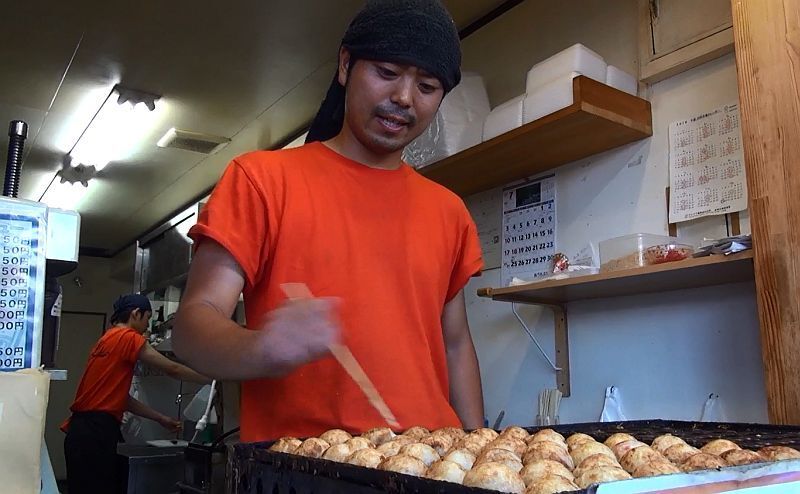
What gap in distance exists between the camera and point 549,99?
196cm

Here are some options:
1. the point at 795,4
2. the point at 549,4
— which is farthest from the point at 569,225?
the point at 795,4

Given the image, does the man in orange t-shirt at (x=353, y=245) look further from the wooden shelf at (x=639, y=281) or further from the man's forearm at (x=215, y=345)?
the wooden shelf at (x=639, y=281)

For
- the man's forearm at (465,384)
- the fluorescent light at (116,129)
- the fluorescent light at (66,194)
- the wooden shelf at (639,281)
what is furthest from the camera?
the fluorescent light at (66,194)

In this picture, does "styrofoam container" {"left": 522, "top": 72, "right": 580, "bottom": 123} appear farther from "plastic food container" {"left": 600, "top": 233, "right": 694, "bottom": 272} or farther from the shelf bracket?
the shelf bracket

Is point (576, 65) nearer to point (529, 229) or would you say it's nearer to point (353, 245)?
point (529, 229)

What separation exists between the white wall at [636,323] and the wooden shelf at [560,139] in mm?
64

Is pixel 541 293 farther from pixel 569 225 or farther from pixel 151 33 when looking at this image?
pixel 151 33

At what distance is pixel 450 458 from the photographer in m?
0.66

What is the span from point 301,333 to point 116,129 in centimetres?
376

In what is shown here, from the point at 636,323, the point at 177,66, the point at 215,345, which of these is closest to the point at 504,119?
the point at 636,323

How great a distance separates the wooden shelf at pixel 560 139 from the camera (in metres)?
1.84

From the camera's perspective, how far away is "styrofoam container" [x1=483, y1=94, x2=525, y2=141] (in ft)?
6.82

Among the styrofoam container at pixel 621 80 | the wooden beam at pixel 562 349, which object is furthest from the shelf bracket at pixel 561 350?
the styrofoam container at pixel 621 80

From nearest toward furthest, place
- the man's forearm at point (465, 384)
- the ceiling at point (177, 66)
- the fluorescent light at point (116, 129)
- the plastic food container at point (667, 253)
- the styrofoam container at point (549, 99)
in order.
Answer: the man's forearm at point (465, 384) < the plastic food container at point (667, 253) < the styrofoam container at point (549, 99) < the ceiling at point (177, 66) < the fluorescent light at point (116, 129)
